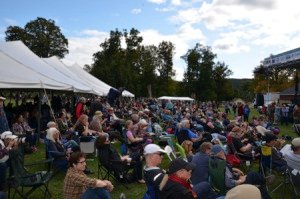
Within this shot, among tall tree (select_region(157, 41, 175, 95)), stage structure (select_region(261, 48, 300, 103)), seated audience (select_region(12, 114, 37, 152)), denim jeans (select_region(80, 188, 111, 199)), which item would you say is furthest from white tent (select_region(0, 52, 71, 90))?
tall tree (select_region(157, 41, 175, 95))

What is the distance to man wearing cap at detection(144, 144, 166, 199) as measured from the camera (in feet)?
14.6

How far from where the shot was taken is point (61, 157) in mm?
8109

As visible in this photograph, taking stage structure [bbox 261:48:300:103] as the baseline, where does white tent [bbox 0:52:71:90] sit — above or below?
below

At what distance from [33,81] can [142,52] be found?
52.5 meters

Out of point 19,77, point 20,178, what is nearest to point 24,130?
point 19,77

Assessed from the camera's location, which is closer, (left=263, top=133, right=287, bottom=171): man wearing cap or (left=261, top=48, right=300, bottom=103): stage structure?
(left=263, top=133, right=287, bottom=171): man wearing cap

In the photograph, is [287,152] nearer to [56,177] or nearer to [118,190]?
[118,190]

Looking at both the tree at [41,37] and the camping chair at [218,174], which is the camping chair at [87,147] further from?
the tree at [41,37]

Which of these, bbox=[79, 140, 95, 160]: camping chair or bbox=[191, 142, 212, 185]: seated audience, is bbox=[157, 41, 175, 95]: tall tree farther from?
bbox=[191, 142, 212, 185]: seated audience

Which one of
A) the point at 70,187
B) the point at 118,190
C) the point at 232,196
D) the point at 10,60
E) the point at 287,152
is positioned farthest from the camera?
the point at 10,60

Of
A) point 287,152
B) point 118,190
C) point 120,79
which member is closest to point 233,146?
point 287,152

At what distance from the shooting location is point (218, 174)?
5688mm

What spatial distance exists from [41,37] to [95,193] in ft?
215

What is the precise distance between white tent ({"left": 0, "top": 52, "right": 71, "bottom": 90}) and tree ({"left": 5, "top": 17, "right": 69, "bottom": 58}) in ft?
180
